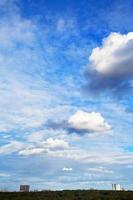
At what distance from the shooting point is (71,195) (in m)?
44.3

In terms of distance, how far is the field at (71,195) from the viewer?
42750 millimetres

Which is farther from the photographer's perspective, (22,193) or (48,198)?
(22,193)

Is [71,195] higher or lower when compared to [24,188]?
lower

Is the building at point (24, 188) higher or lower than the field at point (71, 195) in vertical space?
higher

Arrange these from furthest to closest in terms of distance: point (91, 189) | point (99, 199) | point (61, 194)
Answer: point (91, 189) → point (61, 194) → point (99, 199)

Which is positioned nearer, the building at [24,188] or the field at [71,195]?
the field at [71,195]

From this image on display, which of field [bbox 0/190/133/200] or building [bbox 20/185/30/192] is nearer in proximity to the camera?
field [bbox 0/190/133/200]

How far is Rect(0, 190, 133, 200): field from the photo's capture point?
42750 mm

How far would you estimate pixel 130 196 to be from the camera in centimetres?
4284

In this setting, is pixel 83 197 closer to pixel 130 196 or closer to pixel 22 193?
pixel 130 196

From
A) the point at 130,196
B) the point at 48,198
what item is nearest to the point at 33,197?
the point at 48,198

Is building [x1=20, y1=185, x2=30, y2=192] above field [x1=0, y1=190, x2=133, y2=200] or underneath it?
above

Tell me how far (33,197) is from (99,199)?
6.68 metres

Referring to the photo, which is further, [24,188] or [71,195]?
[24,188]
